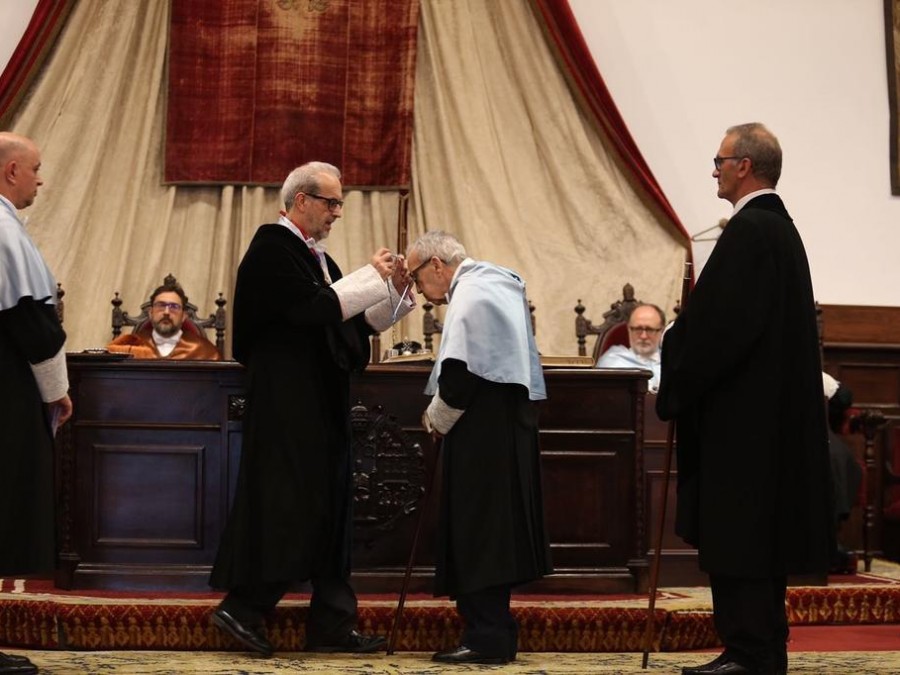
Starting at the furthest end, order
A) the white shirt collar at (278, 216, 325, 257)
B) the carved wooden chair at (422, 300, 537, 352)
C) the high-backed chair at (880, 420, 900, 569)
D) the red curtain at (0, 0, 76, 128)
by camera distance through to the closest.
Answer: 1. the red curtain at (0, 0, 76, 128)
2. the carved wooden chair at (422, 300, 537, 352)
3. the high-backed chair at (880, 420, 900, 569)
4. the white shirt collar at (278, 216, 325, 257)

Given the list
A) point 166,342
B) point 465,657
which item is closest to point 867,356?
point 166,342

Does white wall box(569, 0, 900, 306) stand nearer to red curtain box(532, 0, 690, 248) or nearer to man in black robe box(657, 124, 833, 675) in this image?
red curtain box(532, 0, 690, 248)

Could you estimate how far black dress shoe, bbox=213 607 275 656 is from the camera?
4.53m

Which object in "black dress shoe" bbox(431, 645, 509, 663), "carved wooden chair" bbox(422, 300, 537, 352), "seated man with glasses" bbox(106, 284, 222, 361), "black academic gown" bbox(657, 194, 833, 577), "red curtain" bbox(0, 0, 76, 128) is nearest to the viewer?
"black academic gown" bbox(657, 194, 833, 577)

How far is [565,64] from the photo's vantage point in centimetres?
877

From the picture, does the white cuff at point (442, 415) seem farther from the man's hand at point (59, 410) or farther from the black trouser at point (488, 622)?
the man's hand at point (59, 410)

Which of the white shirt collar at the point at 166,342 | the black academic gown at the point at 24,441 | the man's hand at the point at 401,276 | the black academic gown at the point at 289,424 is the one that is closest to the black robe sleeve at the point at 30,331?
the black academic gown at the point at 24,441

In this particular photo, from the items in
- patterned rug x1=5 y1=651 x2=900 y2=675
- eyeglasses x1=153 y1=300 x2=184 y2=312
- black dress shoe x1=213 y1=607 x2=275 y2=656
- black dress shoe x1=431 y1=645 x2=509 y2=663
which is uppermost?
eyeglasses x1=153 y1=300 x2=184 y2=312

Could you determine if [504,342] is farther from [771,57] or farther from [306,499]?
[771,57]

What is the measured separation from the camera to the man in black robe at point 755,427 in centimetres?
393

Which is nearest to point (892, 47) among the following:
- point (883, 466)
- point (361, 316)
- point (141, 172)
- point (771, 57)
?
point (771, 57)

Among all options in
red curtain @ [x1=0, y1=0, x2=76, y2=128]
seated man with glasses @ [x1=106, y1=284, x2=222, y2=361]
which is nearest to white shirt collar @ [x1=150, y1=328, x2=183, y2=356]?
seated man with glasses @ [x1=106, y1=284, x2=222, y2=361]

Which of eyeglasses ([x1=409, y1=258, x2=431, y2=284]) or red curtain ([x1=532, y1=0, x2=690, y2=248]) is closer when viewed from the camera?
eyeglasses ([x1=409, y1=258, x2=431, y2=284])

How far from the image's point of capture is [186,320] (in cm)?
793
